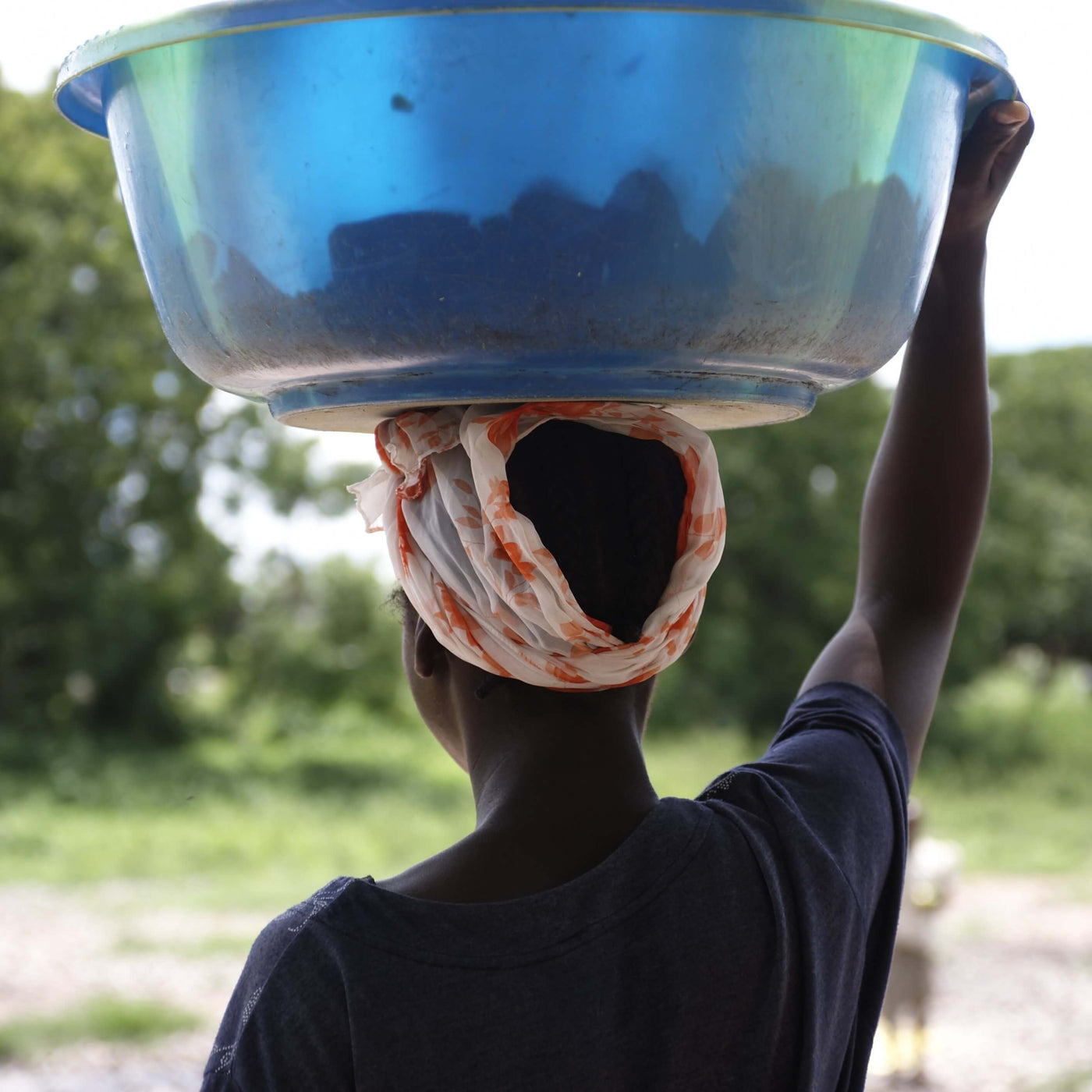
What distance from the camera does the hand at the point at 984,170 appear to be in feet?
3.29

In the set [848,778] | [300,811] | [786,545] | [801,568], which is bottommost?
[300,811]

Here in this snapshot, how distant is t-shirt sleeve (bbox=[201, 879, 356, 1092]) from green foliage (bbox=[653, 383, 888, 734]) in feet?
38.0

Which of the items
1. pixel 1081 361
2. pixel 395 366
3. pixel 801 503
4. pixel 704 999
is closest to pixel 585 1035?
pixel 704 999

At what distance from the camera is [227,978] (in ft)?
21.0

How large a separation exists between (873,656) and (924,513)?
0.55 feet

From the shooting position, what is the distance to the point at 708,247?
0.78 meters

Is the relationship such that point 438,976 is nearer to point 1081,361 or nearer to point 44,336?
point 44,336

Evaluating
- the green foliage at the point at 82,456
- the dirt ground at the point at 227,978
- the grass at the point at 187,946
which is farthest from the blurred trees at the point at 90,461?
the grass at the point at 187,946

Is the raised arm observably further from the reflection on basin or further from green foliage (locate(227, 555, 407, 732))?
green foliage (locate(227, 555, 407, 732))

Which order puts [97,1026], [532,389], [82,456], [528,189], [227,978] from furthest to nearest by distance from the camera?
[82,456] → [227,978] → [97,1026] → [532,389] → [528,189]

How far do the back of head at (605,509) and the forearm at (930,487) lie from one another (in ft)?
1.31

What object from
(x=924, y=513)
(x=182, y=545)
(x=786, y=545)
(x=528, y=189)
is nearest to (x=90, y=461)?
(x=182, y=545)

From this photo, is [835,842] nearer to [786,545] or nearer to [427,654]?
[427,654]

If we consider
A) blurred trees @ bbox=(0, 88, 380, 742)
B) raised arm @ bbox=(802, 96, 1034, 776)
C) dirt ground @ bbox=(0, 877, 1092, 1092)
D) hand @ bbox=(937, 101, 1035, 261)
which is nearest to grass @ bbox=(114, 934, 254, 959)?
dirt ground @ bbox=(0, 877, 1092, 1092)
